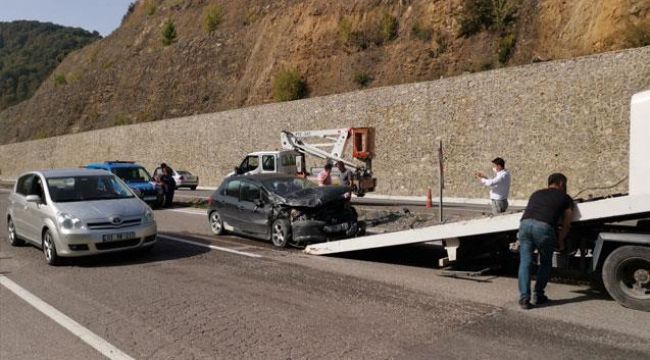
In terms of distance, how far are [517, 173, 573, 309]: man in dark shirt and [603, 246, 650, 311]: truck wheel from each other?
615 mm

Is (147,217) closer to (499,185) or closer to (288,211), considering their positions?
(288,211)

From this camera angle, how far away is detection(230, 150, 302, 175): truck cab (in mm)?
22016

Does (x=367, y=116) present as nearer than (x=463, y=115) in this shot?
No

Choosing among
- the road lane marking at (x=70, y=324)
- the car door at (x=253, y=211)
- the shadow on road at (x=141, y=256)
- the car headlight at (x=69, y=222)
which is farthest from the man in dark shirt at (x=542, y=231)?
the car headlight at (x=69, y=222)

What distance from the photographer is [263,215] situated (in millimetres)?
11398

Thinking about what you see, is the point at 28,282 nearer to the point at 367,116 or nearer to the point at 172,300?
the point at 172,300

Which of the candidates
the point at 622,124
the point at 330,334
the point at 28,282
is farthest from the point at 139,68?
the point at 330,334

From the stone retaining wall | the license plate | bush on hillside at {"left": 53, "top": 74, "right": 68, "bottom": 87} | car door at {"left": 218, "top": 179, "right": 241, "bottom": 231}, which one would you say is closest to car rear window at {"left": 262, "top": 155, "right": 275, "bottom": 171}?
the stone retaining wall

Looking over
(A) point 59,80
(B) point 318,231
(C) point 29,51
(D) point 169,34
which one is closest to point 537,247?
(B) point 318,231

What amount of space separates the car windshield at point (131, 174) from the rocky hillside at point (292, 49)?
1704 cm

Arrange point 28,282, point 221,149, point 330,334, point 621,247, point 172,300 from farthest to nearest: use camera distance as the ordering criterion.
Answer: point 221,149
point 28,282
point 172,300
point 621,247
point 330,334

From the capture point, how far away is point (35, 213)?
32.8 ft

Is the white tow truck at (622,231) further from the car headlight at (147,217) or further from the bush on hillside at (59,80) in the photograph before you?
the bush on hillside at (59,80)

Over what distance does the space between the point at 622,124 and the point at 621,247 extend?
14.7 meters
